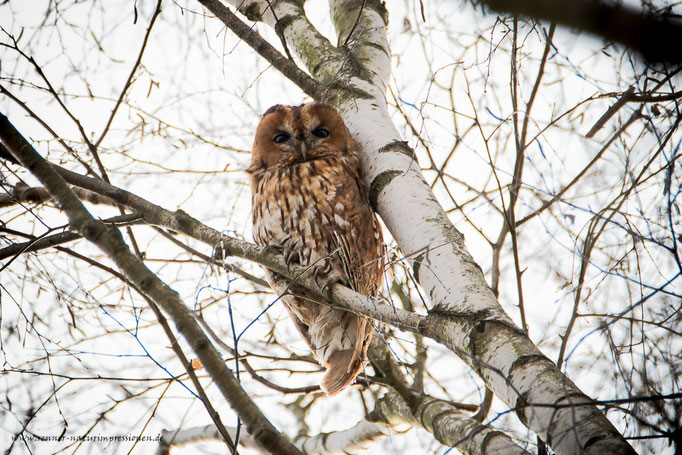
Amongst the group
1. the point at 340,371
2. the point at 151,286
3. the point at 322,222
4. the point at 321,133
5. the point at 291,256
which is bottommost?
the point at 151,286

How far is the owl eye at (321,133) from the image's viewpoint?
2.97 meters

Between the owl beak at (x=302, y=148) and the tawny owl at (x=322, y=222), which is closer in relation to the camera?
the tawny owl at (x=322, y=222)

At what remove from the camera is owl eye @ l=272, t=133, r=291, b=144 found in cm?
306

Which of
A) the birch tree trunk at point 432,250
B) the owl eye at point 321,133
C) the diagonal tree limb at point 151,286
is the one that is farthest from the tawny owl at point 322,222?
the diagonal tree limb at point 151,286

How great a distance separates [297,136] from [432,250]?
136 centimetres

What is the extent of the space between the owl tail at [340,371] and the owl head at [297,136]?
100 centimetres

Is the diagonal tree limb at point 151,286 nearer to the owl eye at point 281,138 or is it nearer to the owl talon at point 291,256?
the owl talon at point 291,256

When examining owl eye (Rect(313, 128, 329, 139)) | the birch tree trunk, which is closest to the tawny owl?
owl eye (Rect(313, 128, 329, 139))

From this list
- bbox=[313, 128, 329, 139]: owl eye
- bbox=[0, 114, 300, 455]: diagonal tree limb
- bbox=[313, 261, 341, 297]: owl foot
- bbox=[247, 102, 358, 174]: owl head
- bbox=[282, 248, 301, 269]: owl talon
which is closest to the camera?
bbox=[0, 114, 300, 455]: diagonal tree limb

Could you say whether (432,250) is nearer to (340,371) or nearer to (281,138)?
(340,371)

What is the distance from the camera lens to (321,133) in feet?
9.78

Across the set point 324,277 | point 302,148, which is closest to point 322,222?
point 324,277

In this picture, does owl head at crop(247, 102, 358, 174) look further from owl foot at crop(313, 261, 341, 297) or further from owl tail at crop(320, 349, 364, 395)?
owl tail at crop(320, 349, 364, 395)

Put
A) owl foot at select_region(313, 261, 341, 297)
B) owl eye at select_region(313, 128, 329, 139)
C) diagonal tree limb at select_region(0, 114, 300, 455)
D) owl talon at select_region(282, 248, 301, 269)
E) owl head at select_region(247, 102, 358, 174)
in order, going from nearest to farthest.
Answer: diagonal tree limb at select_region(0, 114, 300, 455) → owl foot at select_region(313, 261, 341, 297) → owl talon at select_region(282, 248, 301, 269) → owl head at select_region(247, 102, 358, 174) → owl eye at select_region(313, 128, 329, 139)
